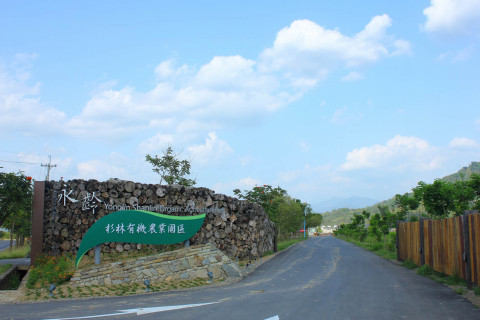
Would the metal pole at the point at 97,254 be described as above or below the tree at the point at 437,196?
below

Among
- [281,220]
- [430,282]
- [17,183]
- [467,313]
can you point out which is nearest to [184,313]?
[467,313]

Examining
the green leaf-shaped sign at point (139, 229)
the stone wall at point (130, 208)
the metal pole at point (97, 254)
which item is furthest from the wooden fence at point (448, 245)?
the metal pole at point (97, 254)

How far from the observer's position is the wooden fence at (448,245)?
32.8 feet

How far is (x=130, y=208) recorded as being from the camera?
15586 mm

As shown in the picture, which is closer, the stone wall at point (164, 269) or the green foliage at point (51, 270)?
the green foliage at point (51, 270)

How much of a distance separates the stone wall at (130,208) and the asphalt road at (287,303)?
17.1 feet

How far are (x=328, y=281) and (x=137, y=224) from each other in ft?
23.3

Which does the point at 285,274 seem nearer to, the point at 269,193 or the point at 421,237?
the point at 421,237

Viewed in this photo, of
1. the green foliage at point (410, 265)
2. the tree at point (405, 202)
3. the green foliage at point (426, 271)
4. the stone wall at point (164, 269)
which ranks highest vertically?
the tree at point (405, 202)

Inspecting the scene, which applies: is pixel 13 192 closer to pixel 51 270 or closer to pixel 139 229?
pixel 51 270

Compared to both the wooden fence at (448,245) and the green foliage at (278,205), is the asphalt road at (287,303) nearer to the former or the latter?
the wooden fence at (448,245)

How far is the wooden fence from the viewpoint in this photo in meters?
9.98

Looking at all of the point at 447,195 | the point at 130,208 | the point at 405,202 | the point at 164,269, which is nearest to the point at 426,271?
the point at 447,195

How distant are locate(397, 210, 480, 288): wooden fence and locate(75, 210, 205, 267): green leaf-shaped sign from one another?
29.9ft
